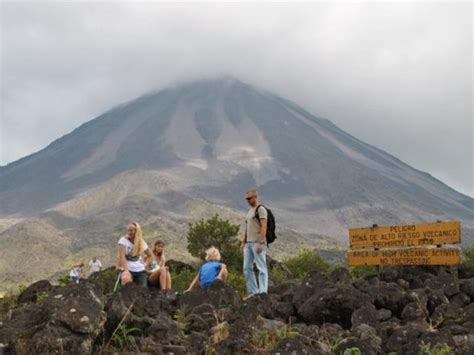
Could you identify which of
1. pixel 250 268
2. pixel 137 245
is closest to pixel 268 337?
pixel 137 245

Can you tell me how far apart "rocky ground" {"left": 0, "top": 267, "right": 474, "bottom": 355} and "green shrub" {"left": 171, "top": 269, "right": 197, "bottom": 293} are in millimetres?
4411

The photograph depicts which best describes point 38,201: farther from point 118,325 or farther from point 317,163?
point 118,325

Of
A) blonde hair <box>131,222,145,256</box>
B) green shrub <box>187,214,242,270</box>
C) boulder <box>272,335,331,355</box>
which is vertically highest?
green shrub <box>187,214,242,270</box>

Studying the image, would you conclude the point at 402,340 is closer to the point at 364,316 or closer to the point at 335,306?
the point at 364,316

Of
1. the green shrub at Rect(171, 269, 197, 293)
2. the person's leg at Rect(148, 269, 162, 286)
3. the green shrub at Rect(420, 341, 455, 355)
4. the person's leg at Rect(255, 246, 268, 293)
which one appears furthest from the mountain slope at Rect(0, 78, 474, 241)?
the green shrub at Rect(420, 341, 455, 355)

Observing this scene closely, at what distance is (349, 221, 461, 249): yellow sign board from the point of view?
449 inches

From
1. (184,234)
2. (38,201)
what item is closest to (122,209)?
(184,234)

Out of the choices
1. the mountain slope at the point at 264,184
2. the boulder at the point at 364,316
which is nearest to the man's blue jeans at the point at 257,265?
the boulder at the point at 364,316

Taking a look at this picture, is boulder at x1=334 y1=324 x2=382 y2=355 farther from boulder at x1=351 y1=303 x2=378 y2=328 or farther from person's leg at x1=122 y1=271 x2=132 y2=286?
person's leg at x1=122 y1=271 x2=132 y2=286

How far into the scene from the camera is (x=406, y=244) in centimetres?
1199

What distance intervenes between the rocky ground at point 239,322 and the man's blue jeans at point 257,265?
48.6 inches

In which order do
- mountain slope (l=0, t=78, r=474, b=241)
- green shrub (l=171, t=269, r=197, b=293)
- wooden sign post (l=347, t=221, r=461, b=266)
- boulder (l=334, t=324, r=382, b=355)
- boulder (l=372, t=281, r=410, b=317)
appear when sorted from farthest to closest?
1. mountain slope (l=0, t=78, r=474, b=241)
2. green shrub (l=171, t=269, r=197, b=293)
3. wooden sign post (l=347, t=221, r=461, b=266)
4. boulder (l=372, t=281, r=410, b=317)
5. boulder (l=334, t=324, r=382, b=355)

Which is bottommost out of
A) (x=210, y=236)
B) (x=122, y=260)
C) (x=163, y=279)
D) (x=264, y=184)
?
(x=163, y=279)

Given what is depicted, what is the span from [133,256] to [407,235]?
5079 millimetres
